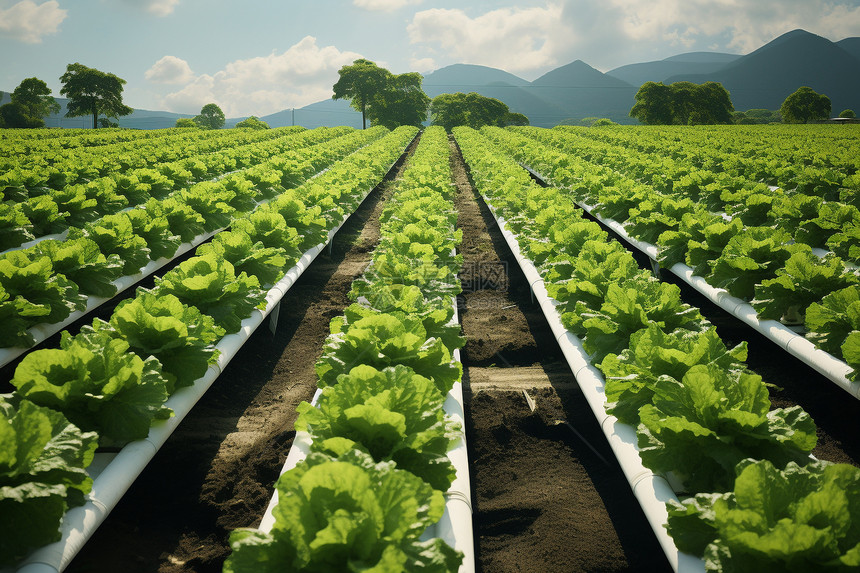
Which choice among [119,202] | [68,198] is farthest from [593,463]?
[119,202]

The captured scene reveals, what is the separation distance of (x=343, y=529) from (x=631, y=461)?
182 cm

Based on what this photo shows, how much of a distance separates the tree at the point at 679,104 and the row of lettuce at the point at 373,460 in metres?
70.1

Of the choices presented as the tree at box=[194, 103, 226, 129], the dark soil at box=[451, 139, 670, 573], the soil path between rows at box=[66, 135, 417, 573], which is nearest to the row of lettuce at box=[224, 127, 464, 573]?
the dark soil at box=[451, 139, 670, 573]

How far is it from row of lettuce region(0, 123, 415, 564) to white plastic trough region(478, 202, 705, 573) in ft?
8.77

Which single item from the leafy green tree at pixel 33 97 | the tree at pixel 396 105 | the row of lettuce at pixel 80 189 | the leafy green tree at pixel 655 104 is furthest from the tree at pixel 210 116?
the row of lettuce at pixel 80 189

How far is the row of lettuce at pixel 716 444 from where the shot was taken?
1797 mm

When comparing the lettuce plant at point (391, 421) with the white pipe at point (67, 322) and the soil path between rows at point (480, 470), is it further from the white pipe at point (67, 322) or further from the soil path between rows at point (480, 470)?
the white pipe at point (67, 322)

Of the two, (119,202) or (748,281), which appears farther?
(119,202)

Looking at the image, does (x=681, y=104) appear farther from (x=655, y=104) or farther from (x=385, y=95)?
(x=385, y=95)

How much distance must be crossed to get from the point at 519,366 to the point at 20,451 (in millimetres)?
3954

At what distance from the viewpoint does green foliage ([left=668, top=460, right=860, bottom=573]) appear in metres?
1.70

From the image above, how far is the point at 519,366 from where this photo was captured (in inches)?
202

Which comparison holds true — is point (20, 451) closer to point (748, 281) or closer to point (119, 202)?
point (748, 281)

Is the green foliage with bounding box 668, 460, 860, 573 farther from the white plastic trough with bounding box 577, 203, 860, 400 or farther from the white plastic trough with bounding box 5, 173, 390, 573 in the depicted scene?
the white plastic trough with bounding box 5, 173, 390, 573
